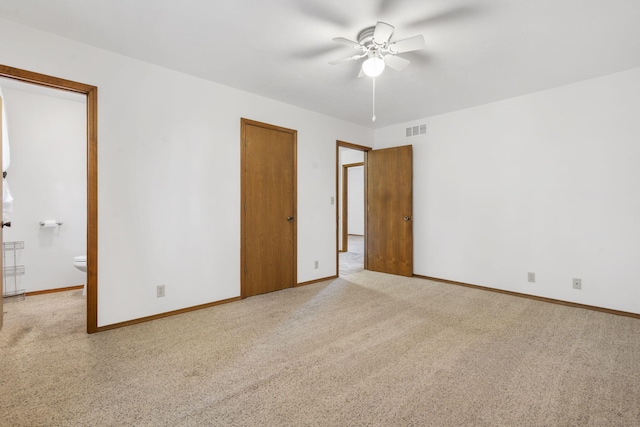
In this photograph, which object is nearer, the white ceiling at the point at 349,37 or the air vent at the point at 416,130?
the white ceiling at the point at 349,37

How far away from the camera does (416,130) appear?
486 centimetres

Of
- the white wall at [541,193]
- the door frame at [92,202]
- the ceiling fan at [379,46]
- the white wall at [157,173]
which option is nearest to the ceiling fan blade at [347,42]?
the ceiling fan at [379,46]

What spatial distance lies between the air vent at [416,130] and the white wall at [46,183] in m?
4.66

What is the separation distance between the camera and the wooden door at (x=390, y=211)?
4.79 metres

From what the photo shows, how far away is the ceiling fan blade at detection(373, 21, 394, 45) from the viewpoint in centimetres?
210

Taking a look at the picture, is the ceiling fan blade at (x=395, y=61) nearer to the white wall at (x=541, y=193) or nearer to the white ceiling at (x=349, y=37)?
the white ceiling at (x=349, y=37)

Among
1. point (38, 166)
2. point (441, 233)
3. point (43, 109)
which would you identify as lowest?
point (441, 233)

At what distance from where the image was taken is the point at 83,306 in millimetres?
3393

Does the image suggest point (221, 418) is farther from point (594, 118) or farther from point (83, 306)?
point (594, 118)

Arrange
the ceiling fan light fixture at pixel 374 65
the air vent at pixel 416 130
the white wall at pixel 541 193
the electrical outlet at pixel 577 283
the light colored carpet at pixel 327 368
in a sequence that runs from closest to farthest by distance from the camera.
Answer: the light colored carpet at pixel 327 368 < the ceiling fan light fixture at pixel 374 65 < the white wall at pixel 541 193 < the electrical outlet at pixel 577 283 < the air vent at pixel 416 130

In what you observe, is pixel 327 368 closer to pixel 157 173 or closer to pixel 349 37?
pixel 157 173

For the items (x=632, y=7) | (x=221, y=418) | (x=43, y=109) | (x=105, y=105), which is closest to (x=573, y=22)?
(x=632, y=7)

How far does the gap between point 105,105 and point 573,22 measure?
388 centimetres

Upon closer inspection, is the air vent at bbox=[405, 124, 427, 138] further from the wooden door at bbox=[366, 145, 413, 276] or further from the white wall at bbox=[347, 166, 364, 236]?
the white wall at bbox=[347, 166, 364, 236]
